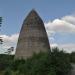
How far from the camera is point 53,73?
45.9 metres

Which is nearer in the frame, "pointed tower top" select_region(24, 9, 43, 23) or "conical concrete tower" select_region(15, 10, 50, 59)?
"conical concrete tower" select_region(15, 10, 50, 59)

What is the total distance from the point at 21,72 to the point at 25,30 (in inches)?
764

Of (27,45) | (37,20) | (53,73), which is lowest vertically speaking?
(53,73)

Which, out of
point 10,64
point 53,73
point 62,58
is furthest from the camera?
point 10,64

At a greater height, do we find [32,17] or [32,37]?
[32,17]

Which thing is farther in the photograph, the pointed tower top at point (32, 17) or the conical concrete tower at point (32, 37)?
the pointed tower top at point (32, 17)

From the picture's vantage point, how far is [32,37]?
70188 mm

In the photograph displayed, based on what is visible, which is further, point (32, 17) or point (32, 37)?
point (32, 17)

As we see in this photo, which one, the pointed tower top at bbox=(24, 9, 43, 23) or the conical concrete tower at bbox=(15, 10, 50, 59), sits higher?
the pointed tower top at bbox=(24, 9, 43, 23)

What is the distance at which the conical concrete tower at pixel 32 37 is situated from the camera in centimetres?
7006

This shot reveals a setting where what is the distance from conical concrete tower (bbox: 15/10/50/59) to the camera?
70.1m

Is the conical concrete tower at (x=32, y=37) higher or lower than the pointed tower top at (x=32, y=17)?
lower

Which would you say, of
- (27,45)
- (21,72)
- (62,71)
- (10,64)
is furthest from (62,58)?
(27,45)

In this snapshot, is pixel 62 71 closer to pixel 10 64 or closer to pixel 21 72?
pixel 21 72
